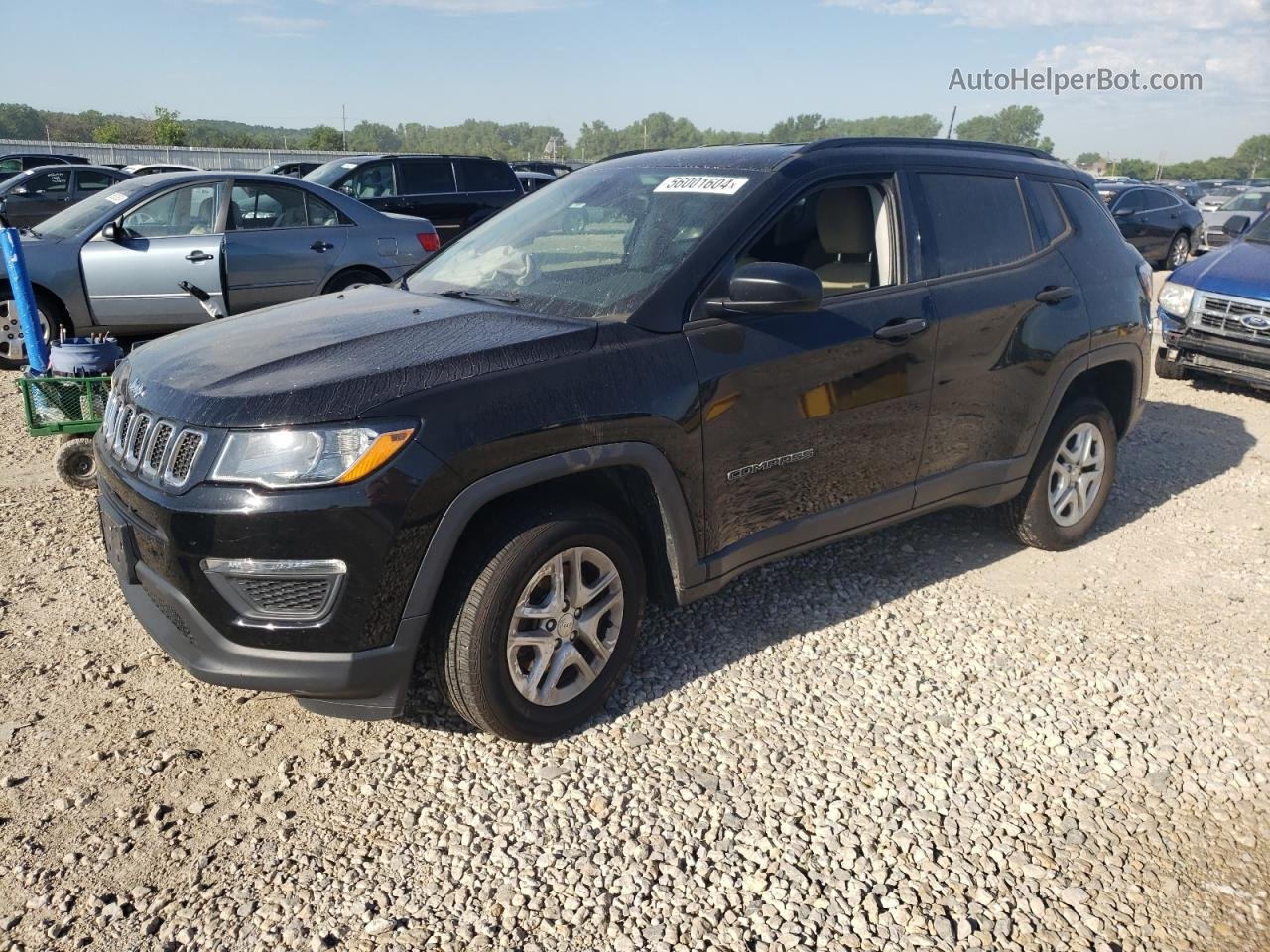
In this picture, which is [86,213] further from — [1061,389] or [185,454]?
[1061,389]

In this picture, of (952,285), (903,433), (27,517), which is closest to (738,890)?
(903,433)

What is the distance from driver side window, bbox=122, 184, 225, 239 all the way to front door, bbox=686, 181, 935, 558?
238 inches

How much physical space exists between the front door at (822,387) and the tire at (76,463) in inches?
143

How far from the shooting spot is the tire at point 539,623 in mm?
2812

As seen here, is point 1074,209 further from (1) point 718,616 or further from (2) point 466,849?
(2) point 466,849

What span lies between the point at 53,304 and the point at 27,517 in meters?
3.58

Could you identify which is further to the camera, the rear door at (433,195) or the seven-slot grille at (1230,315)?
the rear door at (433,195)

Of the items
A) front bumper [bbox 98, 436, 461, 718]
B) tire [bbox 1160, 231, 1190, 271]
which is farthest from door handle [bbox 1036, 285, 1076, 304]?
tire [bbox 1160, 231, 1190, 271]

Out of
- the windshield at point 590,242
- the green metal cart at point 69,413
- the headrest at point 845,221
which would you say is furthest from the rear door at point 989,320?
the green metal cart at point 69,413

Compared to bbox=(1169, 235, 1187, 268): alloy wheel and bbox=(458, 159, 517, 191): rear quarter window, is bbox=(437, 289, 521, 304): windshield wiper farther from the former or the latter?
bbox=(1169, 235, 1187, 268): alloy wheel

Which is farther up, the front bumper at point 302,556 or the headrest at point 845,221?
the headrest at point 845,221

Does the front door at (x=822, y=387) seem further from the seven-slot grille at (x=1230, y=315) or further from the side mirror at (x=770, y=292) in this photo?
the seven-slot grille at (x=1230, y=315)

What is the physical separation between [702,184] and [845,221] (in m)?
0.67

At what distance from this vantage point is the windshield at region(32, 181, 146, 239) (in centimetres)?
791
